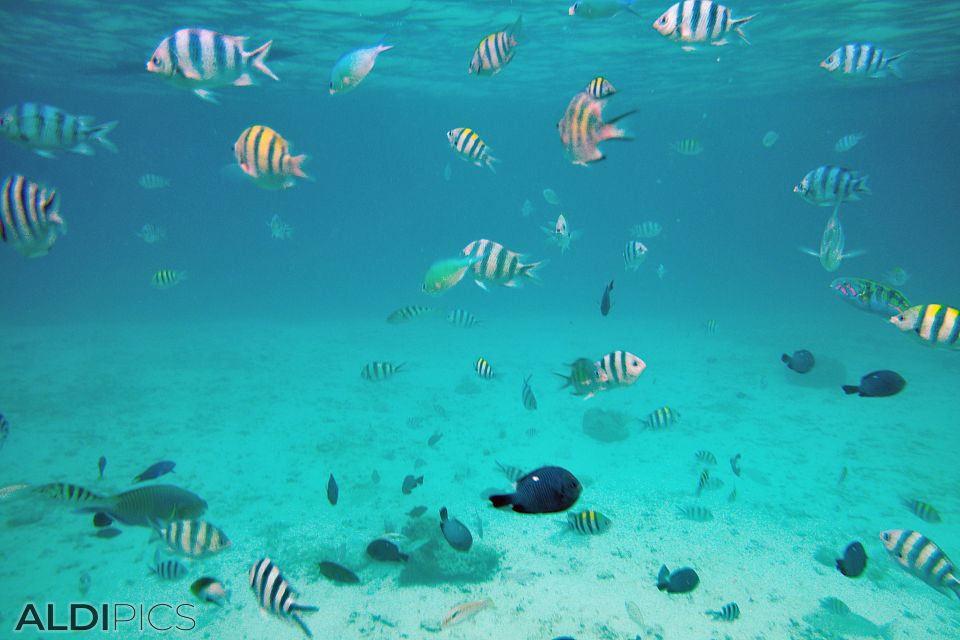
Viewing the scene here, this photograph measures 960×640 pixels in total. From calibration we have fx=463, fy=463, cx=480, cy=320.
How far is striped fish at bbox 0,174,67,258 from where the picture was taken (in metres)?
3.41

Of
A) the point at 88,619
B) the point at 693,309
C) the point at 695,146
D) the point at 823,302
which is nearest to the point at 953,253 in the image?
the point at 823,302

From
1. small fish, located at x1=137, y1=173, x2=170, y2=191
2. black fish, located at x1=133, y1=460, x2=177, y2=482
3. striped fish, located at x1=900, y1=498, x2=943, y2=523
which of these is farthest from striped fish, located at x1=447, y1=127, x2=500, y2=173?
small fish, located at x1=137, y1=173, x2=170, y2=191

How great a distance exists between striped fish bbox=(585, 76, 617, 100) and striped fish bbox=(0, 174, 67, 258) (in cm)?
441

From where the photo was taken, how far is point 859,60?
19.4ft

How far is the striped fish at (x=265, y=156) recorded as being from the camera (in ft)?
12.2

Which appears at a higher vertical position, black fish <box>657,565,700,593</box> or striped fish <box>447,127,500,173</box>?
striped fish <box>447,127,500,173</box>

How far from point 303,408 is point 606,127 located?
468 inches

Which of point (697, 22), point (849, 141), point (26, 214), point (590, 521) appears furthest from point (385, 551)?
point (849, 141)

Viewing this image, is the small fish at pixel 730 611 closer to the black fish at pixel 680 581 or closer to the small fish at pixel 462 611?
the black fish at pixel 680 581

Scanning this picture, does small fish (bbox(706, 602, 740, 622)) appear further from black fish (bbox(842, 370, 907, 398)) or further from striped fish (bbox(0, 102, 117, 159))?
striped fish (bbox(0, 102, 117, 159))

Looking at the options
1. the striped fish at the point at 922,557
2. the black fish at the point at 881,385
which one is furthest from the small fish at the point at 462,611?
the black fish at the point at 881,385

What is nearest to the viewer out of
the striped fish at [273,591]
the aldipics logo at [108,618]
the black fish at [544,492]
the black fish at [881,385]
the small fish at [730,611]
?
the black fish at [544,492]

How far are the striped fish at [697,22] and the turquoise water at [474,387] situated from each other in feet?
4.79

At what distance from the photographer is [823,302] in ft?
132
